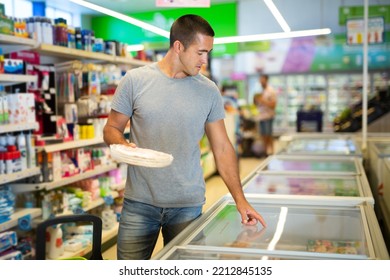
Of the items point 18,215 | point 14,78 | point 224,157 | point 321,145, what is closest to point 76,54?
point 14,78

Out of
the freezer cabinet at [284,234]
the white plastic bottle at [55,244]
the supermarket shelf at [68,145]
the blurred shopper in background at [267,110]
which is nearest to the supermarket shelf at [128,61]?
the supermarket shelf at [68,145]

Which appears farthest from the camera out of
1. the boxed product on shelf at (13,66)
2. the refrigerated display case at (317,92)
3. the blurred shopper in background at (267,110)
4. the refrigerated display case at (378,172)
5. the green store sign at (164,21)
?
the refrigerated display case at (317,92)

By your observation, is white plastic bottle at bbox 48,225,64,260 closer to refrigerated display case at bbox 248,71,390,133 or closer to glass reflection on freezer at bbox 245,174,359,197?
glass reflection on freezer at bbox 245,174,359,197

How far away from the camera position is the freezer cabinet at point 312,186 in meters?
2.62

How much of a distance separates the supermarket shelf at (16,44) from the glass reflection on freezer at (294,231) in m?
1.88

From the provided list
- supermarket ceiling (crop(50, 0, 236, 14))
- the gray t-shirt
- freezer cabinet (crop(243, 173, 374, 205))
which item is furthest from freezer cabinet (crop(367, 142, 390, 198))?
the gray t-shirt

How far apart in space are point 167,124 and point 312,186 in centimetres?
133

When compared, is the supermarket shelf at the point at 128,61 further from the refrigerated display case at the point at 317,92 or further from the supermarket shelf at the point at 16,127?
the refrigerated display case at the point at 317,92

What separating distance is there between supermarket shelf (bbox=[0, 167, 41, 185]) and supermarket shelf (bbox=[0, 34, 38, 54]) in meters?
0.87

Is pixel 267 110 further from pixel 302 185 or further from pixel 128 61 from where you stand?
pixel 302 185
